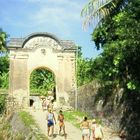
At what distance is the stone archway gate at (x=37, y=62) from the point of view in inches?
1188

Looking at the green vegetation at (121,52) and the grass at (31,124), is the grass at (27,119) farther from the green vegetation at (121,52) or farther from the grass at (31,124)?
the green vegetation at (121,52)

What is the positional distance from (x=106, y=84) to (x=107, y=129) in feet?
6.81

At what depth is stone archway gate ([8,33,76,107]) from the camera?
30188 mm

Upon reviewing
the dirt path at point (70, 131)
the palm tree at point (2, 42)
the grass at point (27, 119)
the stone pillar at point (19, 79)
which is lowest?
the dirt path at point (70, 131)

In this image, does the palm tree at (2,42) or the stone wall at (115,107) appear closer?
the stone wall at (115,107)

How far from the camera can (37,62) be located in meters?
30.6

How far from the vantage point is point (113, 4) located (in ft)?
57.2

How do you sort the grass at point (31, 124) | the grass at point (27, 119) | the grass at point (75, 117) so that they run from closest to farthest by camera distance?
the grass at point (31, 124) < the grass at point (27, 119) < the grass at point (75, 117)

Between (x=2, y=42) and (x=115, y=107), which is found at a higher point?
(x=2, y=42)

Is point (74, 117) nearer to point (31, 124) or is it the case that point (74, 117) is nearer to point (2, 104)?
point (31, 124)

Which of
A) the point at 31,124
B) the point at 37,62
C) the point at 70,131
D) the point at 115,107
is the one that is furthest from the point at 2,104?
the point at 115,107

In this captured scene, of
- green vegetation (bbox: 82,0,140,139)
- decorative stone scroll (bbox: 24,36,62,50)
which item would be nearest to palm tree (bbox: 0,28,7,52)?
decorative stone scroll (bbox: 24,36,62,50)

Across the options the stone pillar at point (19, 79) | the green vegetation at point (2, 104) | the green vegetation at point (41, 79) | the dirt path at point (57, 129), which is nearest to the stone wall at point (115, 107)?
the dirt path at point (57, 129)

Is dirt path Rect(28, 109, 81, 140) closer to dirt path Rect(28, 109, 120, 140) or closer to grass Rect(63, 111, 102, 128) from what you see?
dirt path Rect(28, 109, 120, 140)
